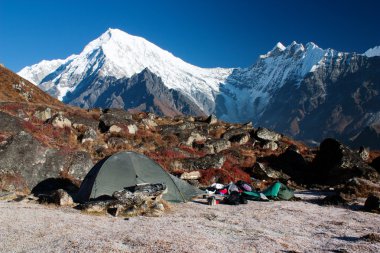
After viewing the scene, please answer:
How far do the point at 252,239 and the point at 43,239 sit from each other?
7.29 metres

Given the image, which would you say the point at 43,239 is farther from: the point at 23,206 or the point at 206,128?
the point at 206,128

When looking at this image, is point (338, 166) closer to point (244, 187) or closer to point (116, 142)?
point (244, 187)

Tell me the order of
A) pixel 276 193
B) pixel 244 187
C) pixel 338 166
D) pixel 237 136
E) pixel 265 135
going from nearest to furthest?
pixel 276 193
pixel 244 187
pixel 338 166
pixel 237 136
pixel 265 135

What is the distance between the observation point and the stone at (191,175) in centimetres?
3250

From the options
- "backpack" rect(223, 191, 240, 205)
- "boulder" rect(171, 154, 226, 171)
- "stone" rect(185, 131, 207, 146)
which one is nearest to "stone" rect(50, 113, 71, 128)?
"boulder" rect(171, 154, 226, 171)

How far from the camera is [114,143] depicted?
40.3 m

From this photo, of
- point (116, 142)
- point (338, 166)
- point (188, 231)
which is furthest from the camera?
point (116, 142)

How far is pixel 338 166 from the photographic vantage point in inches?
1422

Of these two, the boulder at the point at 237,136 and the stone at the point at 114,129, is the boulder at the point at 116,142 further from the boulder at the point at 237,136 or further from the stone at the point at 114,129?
the boulder at the point at 237,136

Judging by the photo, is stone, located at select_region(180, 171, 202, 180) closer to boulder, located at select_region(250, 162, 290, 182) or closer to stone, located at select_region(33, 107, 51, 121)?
boulder, located at select_region(250, 162, 290, 182)

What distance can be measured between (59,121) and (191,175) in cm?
1621

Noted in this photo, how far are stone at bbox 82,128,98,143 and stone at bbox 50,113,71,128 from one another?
2.78 meters

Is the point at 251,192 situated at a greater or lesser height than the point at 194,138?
lesser

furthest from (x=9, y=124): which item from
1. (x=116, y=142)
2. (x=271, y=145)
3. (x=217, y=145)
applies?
(x=271, y=145)
